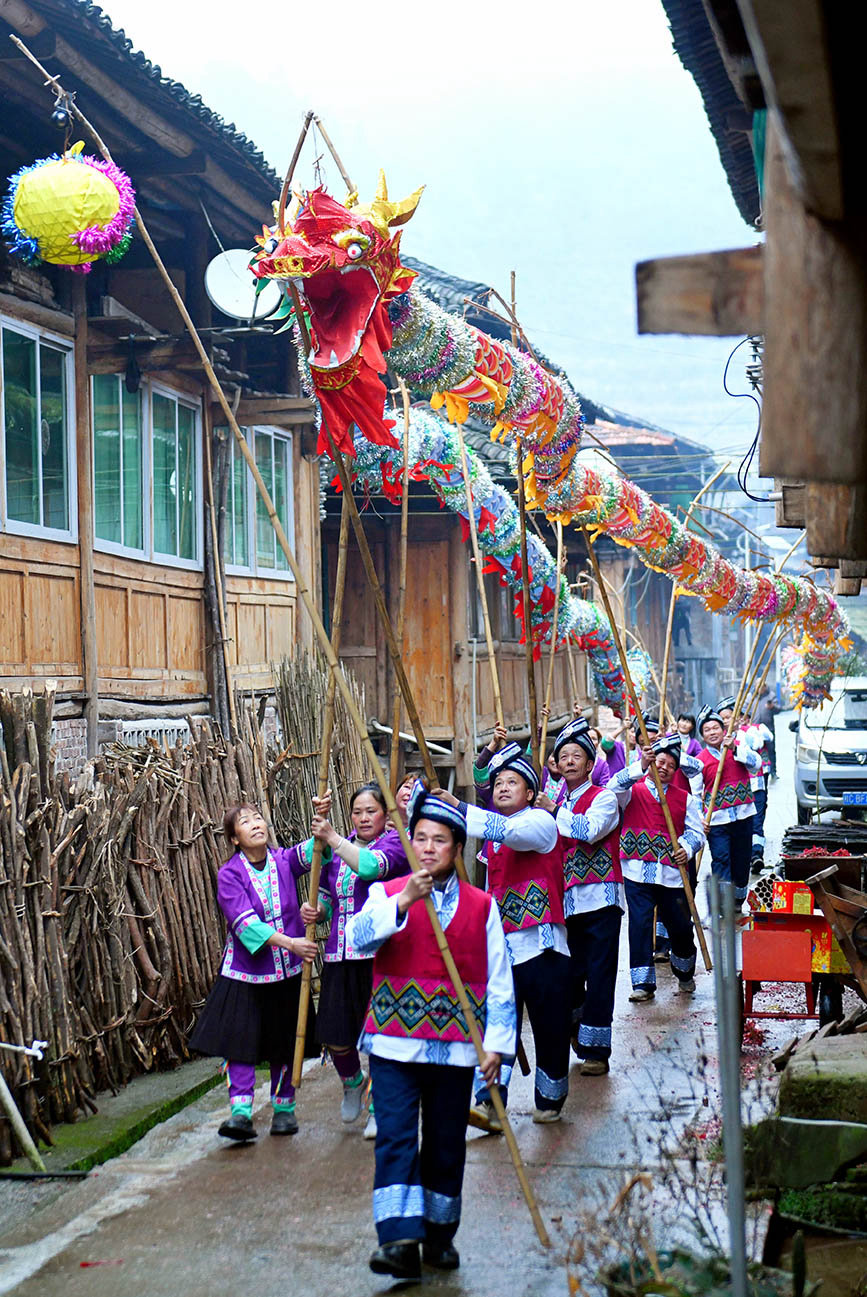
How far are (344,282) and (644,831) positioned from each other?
Result: 5032 millimetres

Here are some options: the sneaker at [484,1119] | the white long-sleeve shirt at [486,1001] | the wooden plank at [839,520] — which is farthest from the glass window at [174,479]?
the wooden plank at [839,520]

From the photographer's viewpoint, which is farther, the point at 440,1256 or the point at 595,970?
the point at 595,970

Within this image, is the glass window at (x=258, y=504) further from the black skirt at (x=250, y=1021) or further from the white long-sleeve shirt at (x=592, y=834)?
the black skirt at (x=250, y=1021)

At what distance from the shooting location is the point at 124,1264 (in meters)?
4.62

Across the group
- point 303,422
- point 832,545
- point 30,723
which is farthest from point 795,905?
point 303,422

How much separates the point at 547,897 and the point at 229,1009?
4.66ft

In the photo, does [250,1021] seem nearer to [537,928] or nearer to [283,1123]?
[283,1123]

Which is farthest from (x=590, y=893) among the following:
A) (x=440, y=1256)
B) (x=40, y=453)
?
(x=40, y=453)

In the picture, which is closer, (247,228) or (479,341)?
(479,341)

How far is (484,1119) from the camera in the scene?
563 centimetres

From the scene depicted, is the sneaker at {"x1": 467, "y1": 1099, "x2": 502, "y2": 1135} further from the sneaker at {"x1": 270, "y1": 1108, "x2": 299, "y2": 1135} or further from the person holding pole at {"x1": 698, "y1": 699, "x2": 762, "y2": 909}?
the person holding pole at {"x1": 698, "y1": 699, "x2": 762, "y2": 909}

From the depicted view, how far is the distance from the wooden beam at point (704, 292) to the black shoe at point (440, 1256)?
3315 millimetres

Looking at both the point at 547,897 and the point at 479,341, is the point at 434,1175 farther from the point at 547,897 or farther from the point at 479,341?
the point at 479,341

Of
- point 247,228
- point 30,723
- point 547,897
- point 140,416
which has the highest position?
point 247,228
